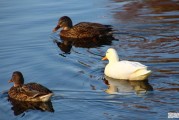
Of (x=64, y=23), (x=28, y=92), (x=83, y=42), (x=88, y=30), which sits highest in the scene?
(x=64, y=23)

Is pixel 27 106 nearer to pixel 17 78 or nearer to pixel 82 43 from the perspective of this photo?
pixel 17 78

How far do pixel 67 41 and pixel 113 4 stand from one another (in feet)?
12.9

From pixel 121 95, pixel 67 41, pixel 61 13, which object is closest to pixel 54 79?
pixel 121 95

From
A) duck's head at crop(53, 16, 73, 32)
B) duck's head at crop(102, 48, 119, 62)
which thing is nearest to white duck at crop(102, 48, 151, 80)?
duck's head at crop(102, 48, 119, 62)

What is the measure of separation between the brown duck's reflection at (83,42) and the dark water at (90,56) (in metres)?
0.20

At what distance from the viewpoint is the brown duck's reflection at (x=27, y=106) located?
10.8 metres

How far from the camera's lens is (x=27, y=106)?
11156 millimetres

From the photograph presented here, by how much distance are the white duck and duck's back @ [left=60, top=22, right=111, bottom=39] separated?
3.34 metres

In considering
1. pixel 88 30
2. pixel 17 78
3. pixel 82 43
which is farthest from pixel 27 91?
pixel 88 30

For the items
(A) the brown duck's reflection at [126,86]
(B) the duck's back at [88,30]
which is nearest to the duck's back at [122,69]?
(A) the brown duck's reflection at [126,86]

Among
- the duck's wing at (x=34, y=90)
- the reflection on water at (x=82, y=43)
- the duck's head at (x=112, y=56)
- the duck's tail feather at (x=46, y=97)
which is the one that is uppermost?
the duck's head at (x=112, y=56)

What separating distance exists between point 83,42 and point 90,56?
1984 millimetres

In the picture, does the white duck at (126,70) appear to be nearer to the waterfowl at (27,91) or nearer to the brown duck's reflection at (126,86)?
the brown duck's reflection at (126,86)

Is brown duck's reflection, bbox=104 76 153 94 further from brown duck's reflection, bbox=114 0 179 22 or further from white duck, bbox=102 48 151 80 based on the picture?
brown duck's reflection, bbox=114 0 179 22
